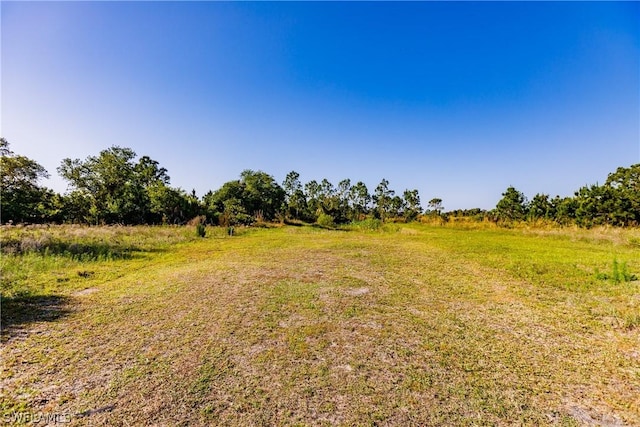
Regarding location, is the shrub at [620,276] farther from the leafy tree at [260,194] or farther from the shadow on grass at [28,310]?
the leafy tree at [260,194]

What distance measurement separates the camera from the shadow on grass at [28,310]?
384cm

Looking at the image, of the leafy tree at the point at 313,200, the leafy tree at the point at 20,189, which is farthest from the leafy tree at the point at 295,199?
the leafy tree at the point at 20,189

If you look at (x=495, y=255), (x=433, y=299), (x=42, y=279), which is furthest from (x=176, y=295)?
(x=495, y=255)

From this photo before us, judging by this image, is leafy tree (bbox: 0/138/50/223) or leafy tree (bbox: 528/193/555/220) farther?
leafy tree (bbox: 528/193/555/220)

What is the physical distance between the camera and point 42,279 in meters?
6.14

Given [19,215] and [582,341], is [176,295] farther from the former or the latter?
[19,215]

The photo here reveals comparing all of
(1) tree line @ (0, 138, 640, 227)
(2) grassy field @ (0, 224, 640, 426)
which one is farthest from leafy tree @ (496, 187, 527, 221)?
(2) grassy field @ (0, 224, 640, 426)

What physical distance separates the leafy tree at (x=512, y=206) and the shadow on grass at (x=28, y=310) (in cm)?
3473

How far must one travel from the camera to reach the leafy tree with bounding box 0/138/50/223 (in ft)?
56.5

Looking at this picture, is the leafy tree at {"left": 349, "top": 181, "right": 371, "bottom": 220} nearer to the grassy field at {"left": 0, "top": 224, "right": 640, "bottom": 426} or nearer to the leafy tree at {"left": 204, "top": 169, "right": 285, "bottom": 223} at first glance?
the leafy tree at {"left": 204, "top": 169, "right": 285, "bottom": 223}

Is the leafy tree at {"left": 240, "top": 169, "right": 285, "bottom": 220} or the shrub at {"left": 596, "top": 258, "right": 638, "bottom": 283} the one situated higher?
the leafy tree at {"left": 240, "top": 169, "right": 285, "bottom": 220}

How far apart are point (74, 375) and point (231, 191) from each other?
93.9 feet

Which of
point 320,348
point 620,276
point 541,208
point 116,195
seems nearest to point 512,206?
point 541,208

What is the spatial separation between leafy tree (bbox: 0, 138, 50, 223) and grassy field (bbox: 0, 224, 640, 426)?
1605 cm
